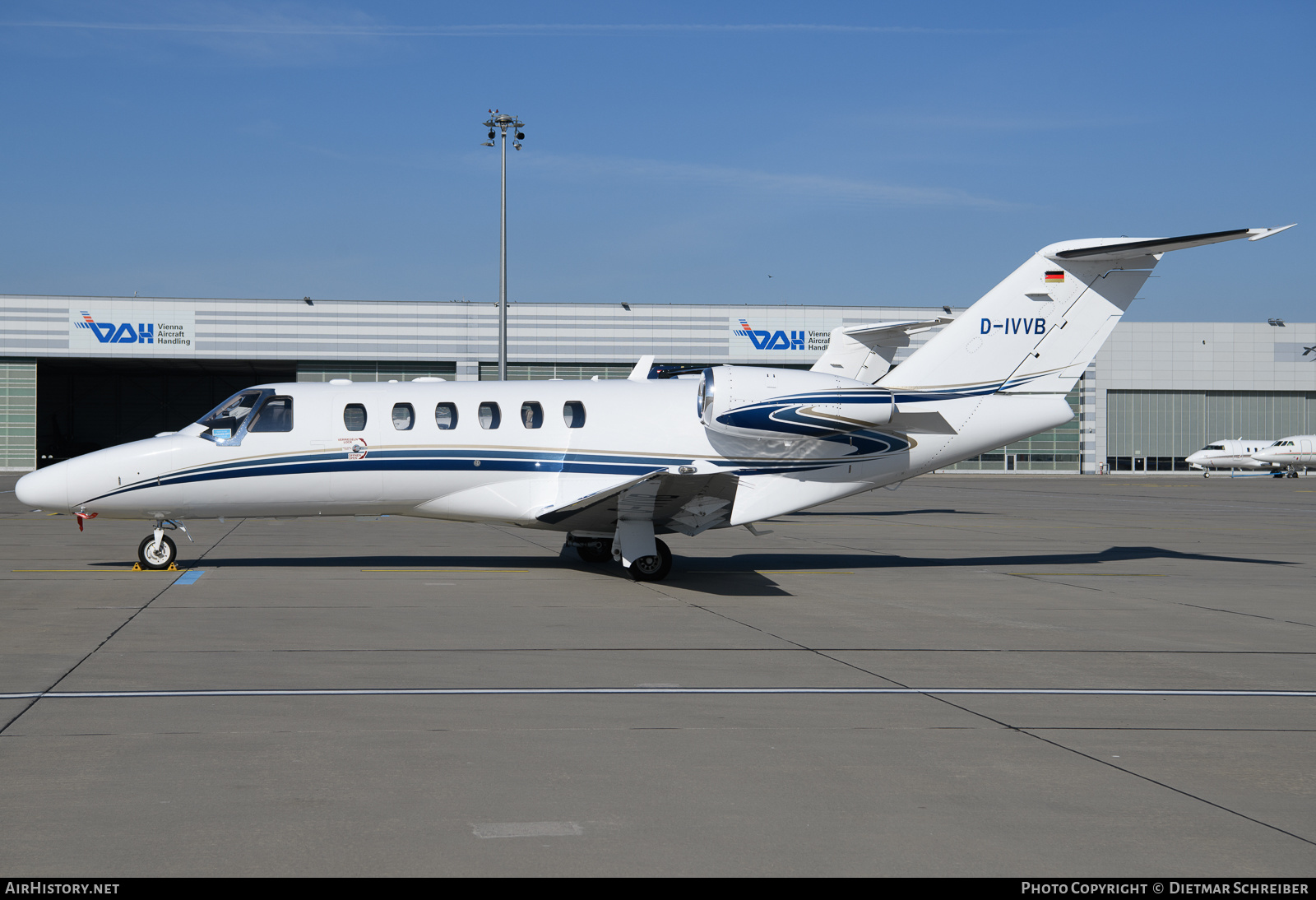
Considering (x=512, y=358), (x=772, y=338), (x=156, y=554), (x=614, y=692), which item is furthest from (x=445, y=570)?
(x=772, y=338)

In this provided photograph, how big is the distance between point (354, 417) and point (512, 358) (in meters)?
46.8

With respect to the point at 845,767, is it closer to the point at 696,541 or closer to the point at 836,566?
the point at 836,566

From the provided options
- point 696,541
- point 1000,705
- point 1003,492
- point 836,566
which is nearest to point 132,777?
point 1000,705

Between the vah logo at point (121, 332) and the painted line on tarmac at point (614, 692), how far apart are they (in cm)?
5711

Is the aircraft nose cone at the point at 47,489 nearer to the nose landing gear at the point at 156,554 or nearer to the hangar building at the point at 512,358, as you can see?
the nose landing gear at the point at 156,554

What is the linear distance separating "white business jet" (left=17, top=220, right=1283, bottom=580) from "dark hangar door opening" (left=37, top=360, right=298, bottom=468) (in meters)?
56.9

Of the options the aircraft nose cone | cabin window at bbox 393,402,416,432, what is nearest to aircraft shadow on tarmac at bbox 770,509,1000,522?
cabin window at bbox 393,402,416,432

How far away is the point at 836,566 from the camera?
17.0 m

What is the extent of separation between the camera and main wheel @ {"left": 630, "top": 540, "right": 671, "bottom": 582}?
1450 cm

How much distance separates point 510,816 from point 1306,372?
8490cm

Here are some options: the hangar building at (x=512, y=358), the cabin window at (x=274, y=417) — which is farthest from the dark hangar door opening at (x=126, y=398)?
the cabin window at (x=274, y=417)

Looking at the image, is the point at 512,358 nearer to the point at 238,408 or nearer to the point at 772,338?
the point at 772,338

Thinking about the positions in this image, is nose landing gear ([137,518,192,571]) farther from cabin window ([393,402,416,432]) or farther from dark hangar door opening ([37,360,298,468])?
dark hangar door opening ([37,360,298,468])

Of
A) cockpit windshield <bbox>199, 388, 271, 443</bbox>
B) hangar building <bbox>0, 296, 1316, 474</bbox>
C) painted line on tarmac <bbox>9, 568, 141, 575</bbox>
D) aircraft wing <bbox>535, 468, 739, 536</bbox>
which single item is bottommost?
painted line on tarmac <bbox>9, 568, 141, 575</bbox>
